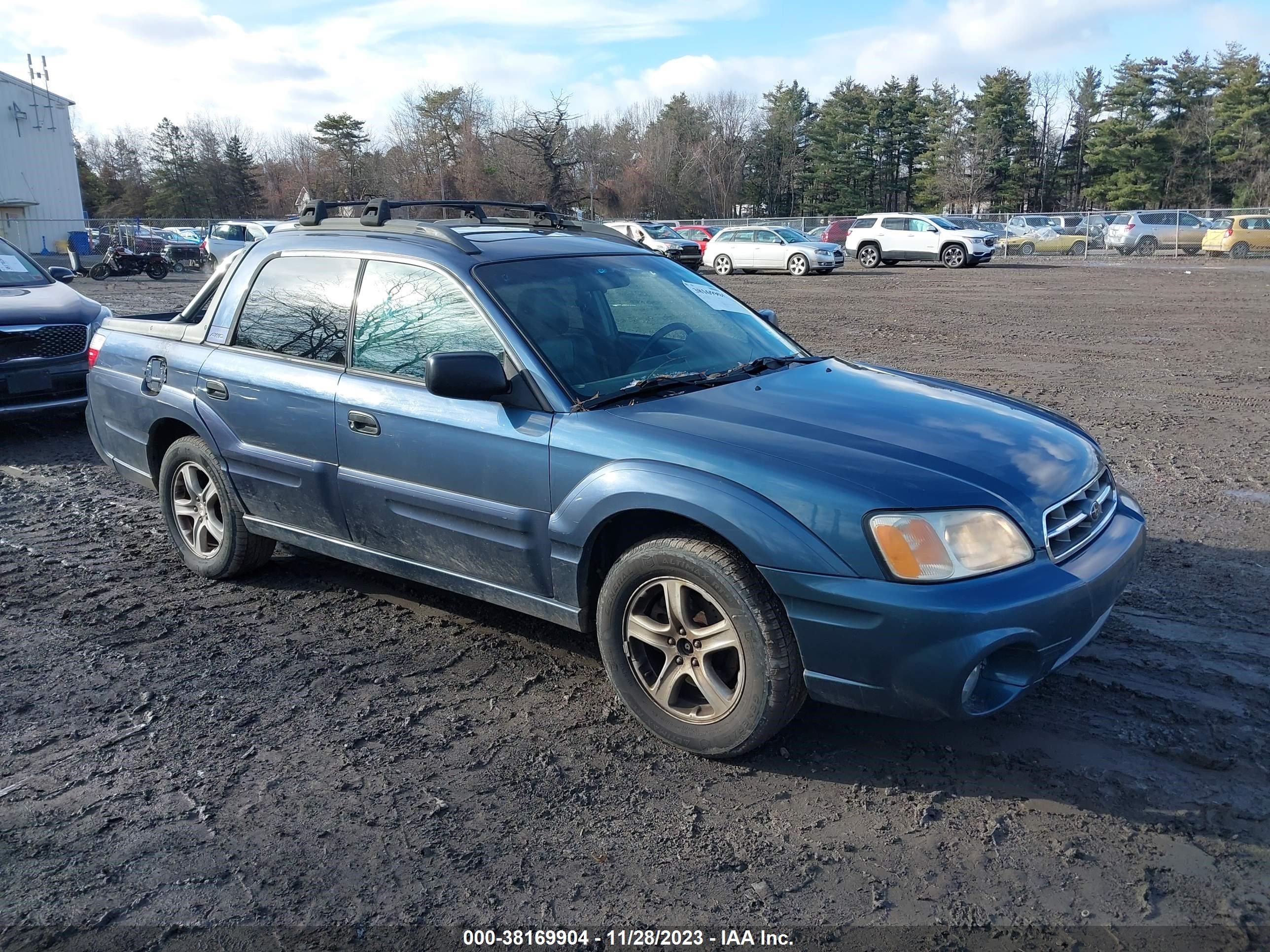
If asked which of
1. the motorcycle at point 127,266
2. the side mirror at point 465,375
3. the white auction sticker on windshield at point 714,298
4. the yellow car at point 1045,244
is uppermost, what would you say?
the white auction sticker on windshield at point 714,298

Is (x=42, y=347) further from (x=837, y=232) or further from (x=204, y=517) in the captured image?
(x=837, y=232)

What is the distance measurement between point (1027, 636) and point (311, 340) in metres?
3.21

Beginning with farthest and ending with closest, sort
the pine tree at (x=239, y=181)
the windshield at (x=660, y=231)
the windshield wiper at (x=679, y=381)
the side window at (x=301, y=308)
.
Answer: the pine tree at (x=239, y=181)
the windshield at (x=660, y=231)
the side window at (x=301, y=308)
the windshield wiper at (x=679, y=381)

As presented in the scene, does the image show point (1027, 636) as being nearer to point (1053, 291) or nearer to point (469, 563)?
point (469, 563)

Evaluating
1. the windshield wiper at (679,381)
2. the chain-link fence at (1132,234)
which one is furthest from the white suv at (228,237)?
the windshield wiper at (679,381)

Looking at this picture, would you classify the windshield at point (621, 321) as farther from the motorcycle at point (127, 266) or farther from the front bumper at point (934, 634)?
the motorcycle at point (127, 266)

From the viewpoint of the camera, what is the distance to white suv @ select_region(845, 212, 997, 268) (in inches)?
1236

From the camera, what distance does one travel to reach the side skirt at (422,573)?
3812 mm

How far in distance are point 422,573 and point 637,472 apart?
1.28m

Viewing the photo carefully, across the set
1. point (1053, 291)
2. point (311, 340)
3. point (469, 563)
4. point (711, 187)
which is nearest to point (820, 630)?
point (469, 563)

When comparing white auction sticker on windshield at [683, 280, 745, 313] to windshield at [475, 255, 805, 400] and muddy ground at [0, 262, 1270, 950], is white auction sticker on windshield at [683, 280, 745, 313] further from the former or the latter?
muddy ground at [0, 262, 1270, 950]

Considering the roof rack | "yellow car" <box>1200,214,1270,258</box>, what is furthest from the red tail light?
"yellow car" <box>1200,214,1270,258</box>

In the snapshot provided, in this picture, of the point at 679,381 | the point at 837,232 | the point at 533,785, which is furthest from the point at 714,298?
the point at 837,232

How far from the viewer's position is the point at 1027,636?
3.06 metres
